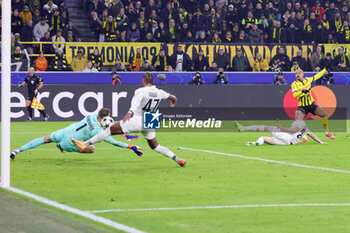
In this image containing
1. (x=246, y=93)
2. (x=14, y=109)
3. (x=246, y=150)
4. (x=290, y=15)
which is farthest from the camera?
(x=290, y=15)

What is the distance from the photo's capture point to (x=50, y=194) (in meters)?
10.5

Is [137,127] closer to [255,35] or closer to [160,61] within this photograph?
[160,61]

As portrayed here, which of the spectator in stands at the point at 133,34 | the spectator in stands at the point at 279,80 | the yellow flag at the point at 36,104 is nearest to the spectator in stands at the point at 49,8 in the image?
the spectator in stands at the point at 133,34

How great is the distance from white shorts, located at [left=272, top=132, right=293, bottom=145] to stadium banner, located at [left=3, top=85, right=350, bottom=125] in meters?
9.20

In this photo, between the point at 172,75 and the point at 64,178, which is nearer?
the point at 64,178

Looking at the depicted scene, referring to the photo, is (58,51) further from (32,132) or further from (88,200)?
(88,200)

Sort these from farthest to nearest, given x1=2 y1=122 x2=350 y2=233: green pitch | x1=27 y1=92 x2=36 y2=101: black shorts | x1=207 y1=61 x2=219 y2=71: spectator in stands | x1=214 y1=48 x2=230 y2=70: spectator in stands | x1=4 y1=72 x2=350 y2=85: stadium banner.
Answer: x1=214 y1=48 x2=230 y2=70: spectator in stands
x1=207 y1=61 x2=219 y2=71: spectator in stands
x1=4 y1=72 x2=350 y2=85: stadium banner
x1=27 y1=92 x2=36 y2=101: black shorts
x1=2 y1=122 x2=350 y2=233: green pitch

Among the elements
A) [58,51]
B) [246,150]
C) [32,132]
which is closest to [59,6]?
[58,51]

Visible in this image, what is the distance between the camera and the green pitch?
336 inches

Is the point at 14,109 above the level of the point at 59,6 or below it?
below

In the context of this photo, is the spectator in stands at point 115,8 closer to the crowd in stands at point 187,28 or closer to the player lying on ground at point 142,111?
the crowd in stands at point 187,28

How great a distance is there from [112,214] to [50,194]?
1899mm

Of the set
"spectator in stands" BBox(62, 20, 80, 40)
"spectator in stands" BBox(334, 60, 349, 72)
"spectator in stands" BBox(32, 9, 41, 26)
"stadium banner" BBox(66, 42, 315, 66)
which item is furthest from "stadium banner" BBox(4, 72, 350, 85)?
"spectator in stands" BBox(32, 9, 41, 26)

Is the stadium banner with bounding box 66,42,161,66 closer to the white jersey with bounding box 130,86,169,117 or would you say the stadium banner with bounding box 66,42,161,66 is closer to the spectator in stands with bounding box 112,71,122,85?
the spectator in stands with bounding box 112,71,122,85
